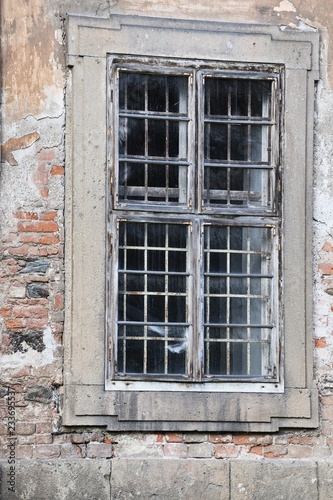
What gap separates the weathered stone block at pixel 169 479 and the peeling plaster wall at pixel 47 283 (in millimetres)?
19

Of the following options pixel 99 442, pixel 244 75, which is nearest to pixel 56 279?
pixel 99 442

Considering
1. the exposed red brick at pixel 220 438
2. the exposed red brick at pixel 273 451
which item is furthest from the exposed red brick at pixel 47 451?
the exposed red brick at pixel 273 451

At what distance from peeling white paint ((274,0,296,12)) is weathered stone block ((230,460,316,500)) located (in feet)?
9.97

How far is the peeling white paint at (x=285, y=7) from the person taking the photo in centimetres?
888

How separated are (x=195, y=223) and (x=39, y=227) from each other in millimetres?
1042

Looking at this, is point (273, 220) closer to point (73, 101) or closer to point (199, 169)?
point (199, 169)

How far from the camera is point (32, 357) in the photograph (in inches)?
333

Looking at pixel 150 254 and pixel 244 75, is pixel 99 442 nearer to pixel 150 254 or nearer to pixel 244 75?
pixel 150 254

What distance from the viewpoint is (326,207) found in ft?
29.0

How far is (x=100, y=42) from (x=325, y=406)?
9.34ft

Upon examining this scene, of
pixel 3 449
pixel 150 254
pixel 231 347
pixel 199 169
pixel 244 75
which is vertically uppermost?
pixel 244 75

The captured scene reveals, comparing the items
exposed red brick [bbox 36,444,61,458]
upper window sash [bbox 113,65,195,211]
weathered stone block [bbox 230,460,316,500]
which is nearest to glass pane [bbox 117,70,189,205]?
upper window sash [bbox 113,65,195,211]

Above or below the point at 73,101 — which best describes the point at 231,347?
below

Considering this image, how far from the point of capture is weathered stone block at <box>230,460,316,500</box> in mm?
8500
